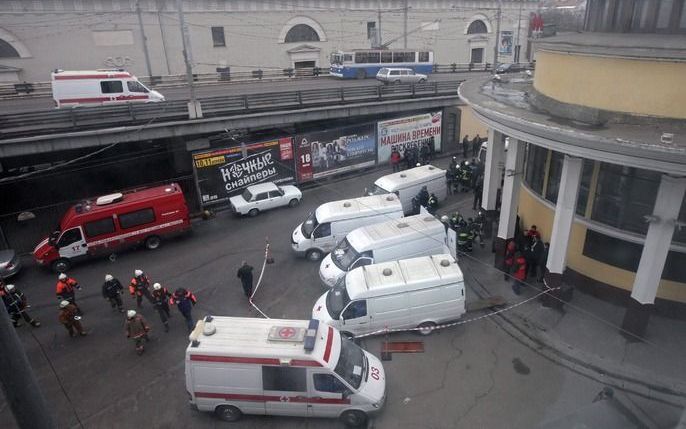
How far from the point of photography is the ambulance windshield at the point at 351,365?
8727 mm

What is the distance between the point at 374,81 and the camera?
3350cm

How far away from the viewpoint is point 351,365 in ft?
29.6

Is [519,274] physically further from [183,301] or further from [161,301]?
[161,301]

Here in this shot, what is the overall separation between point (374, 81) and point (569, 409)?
2846 centimetres

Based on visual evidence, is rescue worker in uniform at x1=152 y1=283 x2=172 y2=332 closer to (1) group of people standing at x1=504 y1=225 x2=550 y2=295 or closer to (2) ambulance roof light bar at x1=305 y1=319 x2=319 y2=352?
(2) ambulance roof light bar at x1=305 y1=319 x2=319 y2=352

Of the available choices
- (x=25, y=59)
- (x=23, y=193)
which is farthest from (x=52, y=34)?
(x=23, y=193)

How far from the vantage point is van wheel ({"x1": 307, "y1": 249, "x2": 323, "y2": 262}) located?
619 inches

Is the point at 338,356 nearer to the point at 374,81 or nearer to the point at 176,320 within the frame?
the point at 176,320

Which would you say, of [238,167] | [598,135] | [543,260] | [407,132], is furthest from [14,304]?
[407,132]

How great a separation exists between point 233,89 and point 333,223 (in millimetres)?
18004

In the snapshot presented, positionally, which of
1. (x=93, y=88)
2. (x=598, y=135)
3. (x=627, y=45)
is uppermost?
(x=627, y=45)

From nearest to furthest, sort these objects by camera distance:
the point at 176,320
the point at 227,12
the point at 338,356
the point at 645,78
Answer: the point at 338,356
the point at 645,78
the point at 176,320
the point at 227,12

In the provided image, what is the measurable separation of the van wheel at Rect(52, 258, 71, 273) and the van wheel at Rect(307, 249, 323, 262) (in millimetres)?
8776

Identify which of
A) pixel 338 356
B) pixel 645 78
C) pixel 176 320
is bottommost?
pixel 176 320
